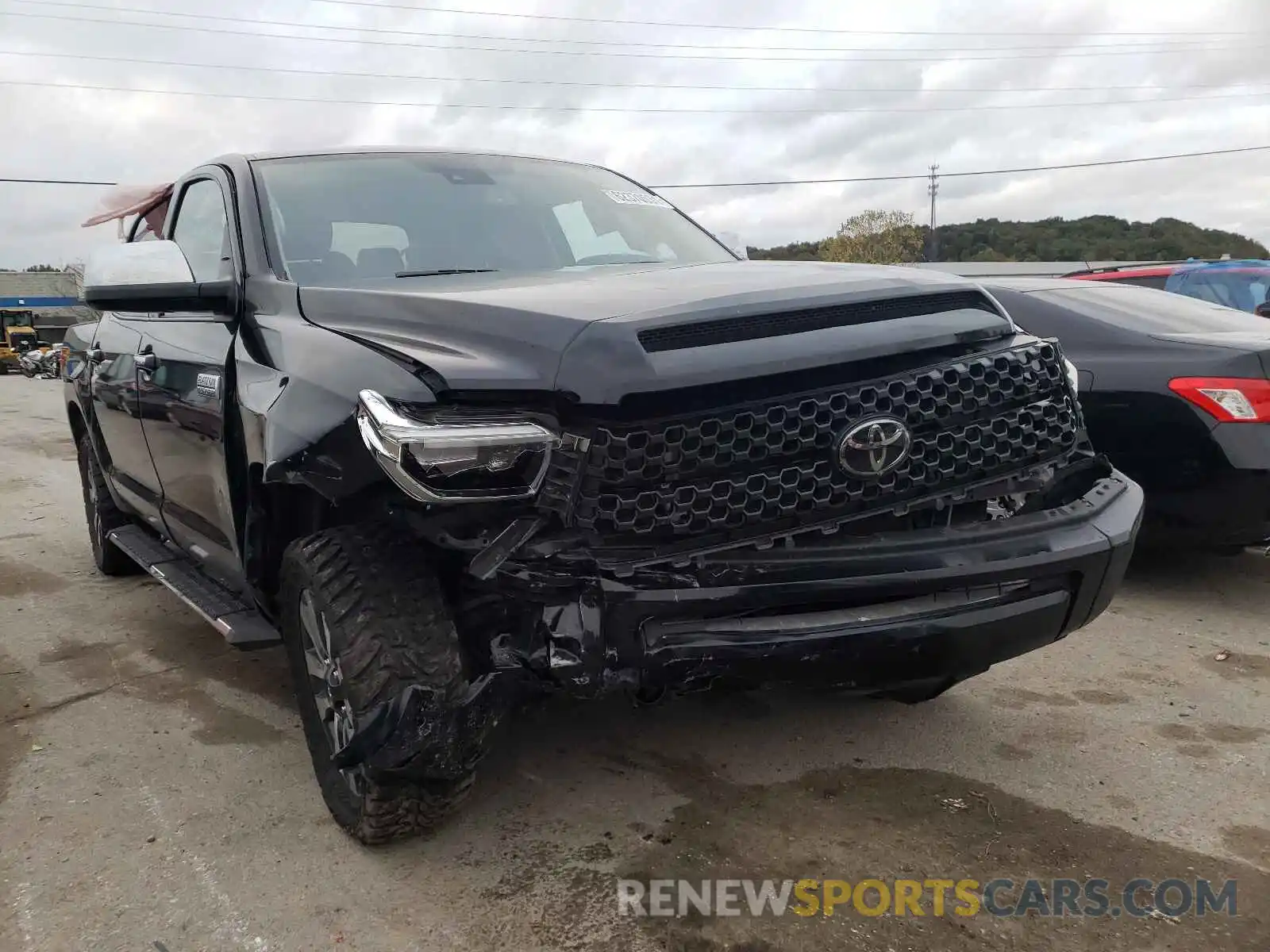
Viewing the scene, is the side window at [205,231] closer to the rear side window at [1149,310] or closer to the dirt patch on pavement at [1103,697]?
the dirt patch on pavement at [1103,697]

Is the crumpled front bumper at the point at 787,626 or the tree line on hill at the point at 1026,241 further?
the tree line on hill at the point at 1026,241

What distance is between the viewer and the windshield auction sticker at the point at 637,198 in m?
3.94

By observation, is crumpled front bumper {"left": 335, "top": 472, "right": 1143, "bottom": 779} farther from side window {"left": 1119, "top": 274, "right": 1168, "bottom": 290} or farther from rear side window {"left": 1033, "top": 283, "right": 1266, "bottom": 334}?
side window {"left": 1119, "top": 274, "right": 1168, "bottom": 290}

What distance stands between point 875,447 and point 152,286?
212cm

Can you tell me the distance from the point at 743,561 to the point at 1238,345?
3.26 m

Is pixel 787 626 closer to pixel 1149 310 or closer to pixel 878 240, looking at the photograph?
pixel 1149 310

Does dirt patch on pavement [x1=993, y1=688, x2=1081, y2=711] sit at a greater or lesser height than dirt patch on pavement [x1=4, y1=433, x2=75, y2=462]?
greater

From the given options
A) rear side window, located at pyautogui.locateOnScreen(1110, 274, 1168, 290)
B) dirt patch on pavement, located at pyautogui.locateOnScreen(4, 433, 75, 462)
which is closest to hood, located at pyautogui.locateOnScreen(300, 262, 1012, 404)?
rear side window, located at pyautogui.locateOnScreen(1110, 274, 1168, 290)

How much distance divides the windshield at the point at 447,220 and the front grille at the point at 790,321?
3.42 ft

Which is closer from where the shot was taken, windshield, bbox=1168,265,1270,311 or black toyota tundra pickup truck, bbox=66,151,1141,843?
black toyota tundra pickup truck, bbox=66,151,1141,843

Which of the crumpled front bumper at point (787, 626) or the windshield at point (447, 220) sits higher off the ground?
the windshield at point (447, 220)

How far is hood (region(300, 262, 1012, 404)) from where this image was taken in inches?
82.7

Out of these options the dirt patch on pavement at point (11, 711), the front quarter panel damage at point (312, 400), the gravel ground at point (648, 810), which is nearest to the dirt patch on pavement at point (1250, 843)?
the gravel ground at point (648, 810)

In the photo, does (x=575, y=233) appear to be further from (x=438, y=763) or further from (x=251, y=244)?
(x=438, y=763)
